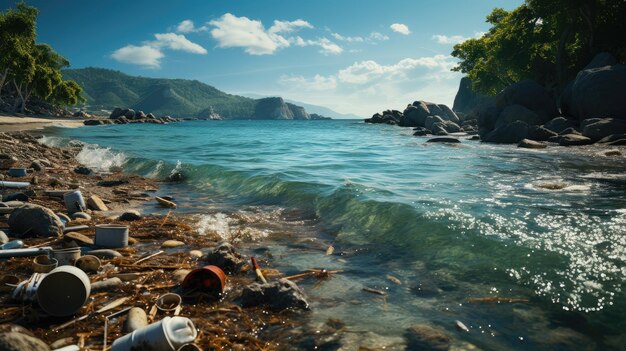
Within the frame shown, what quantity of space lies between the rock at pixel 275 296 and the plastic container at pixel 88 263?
7.19ft

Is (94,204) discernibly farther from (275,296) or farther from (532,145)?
(532,145)

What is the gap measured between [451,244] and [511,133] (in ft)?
84.9

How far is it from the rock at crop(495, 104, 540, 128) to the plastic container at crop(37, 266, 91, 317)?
3376 cm

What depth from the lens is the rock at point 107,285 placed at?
4.39 m

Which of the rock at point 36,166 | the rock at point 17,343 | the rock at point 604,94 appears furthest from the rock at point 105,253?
the rock at point 604,94

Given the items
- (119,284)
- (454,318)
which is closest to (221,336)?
(119,284)

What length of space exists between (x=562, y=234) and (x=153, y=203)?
9.34 m

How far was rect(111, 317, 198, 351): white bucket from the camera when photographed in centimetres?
296

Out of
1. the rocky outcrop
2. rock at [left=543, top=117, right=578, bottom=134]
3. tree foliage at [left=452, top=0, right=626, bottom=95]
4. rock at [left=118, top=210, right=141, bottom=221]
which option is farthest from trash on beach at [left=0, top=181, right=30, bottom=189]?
the rocky outcrop

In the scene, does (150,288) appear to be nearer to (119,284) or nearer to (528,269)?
(119,284)

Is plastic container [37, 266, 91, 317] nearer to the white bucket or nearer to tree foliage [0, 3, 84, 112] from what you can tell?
the white bucket

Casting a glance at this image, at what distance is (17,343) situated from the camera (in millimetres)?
2576

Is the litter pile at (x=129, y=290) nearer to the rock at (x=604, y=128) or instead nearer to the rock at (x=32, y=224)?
the rock at (x=32, y=224)

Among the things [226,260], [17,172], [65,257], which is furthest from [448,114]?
[65,257]
